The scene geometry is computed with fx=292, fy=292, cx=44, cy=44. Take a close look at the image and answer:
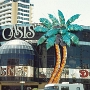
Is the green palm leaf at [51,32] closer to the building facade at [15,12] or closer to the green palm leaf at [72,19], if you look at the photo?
the green palm leaf at [72,19]

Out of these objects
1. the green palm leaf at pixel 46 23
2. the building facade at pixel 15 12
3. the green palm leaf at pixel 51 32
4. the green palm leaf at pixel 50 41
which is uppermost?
the building facade at pixel 15 12

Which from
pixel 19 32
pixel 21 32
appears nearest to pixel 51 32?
pixel 21 32

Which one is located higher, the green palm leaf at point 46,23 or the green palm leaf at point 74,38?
the green palm leaf at point 46,23

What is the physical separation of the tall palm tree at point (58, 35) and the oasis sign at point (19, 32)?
169 centimetres

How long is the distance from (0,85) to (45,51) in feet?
38.9

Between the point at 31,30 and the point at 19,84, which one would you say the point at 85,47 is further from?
the point at 19,84

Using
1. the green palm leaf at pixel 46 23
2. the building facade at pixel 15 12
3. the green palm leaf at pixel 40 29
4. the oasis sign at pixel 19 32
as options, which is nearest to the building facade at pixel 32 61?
the oasis sign at pixel 19 32

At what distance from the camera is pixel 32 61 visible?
57.3 meters

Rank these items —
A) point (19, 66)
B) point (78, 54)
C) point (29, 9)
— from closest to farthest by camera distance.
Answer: point (19, 66), point (78, 54), point (29, 9)

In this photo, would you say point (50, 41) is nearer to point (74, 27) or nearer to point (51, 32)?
point (51, 32)

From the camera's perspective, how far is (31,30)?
5912cm

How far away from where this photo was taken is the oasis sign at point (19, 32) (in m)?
59.3

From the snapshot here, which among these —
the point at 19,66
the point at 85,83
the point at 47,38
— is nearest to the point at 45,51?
the point at 47,38

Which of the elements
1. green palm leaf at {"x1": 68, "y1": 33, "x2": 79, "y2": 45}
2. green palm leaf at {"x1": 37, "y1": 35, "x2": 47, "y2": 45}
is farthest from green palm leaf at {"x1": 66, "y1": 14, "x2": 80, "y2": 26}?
green palm leaf at {"x1": 37, "y1": 35, "x2": 47, "y2": 45}
